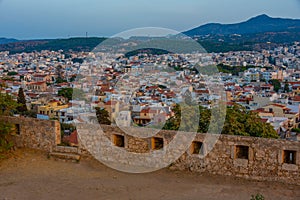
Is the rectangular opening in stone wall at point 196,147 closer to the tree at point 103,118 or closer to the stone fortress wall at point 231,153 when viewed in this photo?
the stone fortress wall at point 231,153

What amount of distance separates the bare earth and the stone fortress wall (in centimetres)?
18

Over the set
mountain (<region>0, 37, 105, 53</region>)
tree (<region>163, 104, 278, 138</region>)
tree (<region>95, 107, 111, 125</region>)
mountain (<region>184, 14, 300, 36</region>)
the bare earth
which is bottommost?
tree (<region>95, 107, 111, 125</region>)

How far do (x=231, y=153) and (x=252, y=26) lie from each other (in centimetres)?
16240

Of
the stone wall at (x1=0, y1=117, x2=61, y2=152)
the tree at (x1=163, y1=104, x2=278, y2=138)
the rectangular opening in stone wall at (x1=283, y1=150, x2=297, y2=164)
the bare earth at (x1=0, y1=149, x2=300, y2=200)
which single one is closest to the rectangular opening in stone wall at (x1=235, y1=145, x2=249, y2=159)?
the bare earth at (x1=0, y1=149, x2=300, y2=200)

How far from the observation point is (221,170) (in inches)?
299

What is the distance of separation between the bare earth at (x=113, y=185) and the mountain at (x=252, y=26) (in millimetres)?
132318

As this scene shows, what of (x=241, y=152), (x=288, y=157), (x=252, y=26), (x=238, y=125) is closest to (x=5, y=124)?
(x=241, y=152)

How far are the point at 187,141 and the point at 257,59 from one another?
106m

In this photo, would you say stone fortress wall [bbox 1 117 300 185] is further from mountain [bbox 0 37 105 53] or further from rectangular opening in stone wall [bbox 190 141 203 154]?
mountain [bbox 0 37 105 53]

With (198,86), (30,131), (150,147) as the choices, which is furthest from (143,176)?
(198,86)

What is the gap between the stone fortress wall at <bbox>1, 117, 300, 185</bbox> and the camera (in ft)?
23.0

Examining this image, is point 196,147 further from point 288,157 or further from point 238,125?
point 238,125

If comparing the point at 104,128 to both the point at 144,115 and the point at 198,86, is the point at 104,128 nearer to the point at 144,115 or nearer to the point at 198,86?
the point at 144,115

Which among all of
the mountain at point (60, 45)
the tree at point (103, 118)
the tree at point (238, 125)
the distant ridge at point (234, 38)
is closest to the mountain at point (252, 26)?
the distant ridge at point (234, 38)
